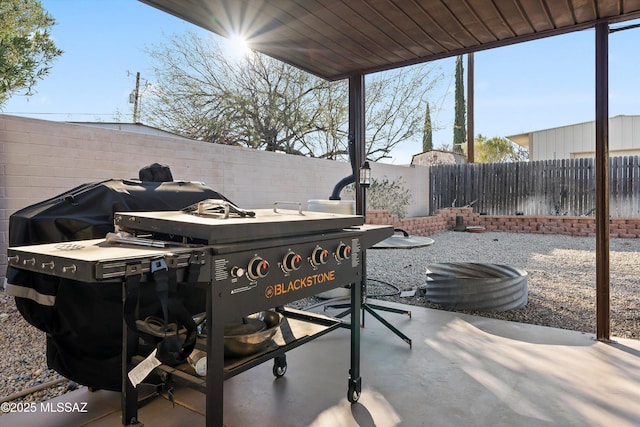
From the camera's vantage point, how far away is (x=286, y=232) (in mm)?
1460

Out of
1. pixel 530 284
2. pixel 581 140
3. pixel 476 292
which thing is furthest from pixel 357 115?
pixel 581 140

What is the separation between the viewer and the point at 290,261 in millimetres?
1465

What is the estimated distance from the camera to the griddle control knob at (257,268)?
133 centimetres

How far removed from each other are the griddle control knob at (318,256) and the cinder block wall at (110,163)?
3035mm

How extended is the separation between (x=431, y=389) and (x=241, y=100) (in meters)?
8.78

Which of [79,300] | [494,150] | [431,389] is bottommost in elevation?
[431,389]

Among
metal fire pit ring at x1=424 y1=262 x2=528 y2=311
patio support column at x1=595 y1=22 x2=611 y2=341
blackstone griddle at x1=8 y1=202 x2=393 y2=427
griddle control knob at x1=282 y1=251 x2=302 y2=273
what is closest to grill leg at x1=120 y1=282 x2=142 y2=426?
blackstone griddle at x1=8 y1=202 x2=393 y2=427

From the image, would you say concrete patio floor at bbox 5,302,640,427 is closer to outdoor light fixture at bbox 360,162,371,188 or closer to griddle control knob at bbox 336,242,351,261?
griddle control knob at bbox 336,242,351,261

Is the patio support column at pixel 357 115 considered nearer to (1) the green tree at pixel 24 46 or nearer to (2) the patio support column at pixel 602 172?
(2) the patio support column at pixel 602 172

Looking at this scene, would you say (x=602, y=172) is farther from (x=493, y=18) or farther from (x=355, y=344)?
(x=355, y=344)

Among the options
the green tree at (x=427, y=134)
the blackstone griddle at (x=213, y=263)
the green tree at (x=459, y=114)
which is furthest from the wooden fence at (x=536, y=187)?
the blackstone griddle at (x=213, y=263)

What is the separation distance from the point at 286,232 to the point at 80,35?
10725 millimetres

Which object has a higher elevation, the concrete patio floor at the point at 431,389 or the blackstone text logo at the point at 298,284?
the blackstone text logo at the point at 298,284

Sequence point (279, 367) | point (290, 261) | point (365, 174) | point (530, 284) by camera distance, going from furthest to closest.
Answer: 1. point (530, 284)
2. point (365, 174)
3. point (279, 367)
4. point (290, 261)
